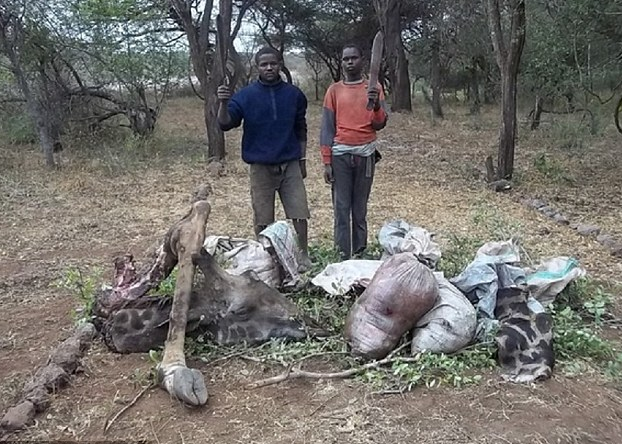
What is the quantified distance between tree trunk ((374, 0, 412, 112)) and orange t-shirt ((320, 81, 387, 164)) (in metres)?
11.2

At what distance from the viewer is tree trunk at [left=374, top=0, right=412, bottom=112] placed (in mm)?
14516

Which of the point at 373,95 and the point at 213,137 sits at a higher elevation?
the point at 373,95

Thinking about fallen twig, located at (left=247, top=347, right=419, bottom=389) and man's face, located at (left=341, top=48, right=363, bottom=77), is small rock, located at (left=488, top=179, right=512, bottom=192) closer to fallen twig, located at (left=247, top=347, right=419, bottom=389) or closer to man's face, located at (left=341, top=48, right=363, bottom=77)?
man's face, located at (left=341, top=48, right=363, bottom=77)

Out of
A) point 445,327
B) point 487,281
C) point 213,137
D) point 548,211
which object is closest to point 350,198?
point 487,281

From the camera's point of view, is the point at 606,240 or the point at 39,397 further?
the point at 606,240

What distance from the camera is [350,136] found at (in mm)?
3932

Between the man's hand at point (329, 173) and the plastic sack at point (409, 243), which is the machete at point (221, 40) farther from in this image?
the plastic sack at point (409, 243)

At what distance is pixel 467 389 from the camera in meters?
2.67

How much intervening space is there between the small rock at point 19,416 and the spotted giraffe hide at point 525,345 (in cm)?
188

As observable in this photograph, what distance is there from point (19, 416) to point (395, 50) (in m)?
13.6

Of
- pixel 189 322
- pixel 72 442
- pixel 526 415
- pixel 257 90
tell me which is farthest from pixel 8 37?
pixel 526 415

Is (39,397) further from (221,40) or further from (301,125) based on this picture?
(221,40)

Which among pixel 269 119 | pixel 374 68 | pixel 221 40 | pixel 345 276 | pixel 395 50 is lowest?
pixel 345 276

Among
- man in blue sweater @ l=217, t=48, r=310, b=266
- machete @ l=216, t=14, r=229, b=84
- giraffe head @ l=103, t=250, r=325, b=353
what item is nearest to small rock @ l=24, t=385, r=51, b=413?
giraffe head @ l=103, t=250, r=325, b=353
